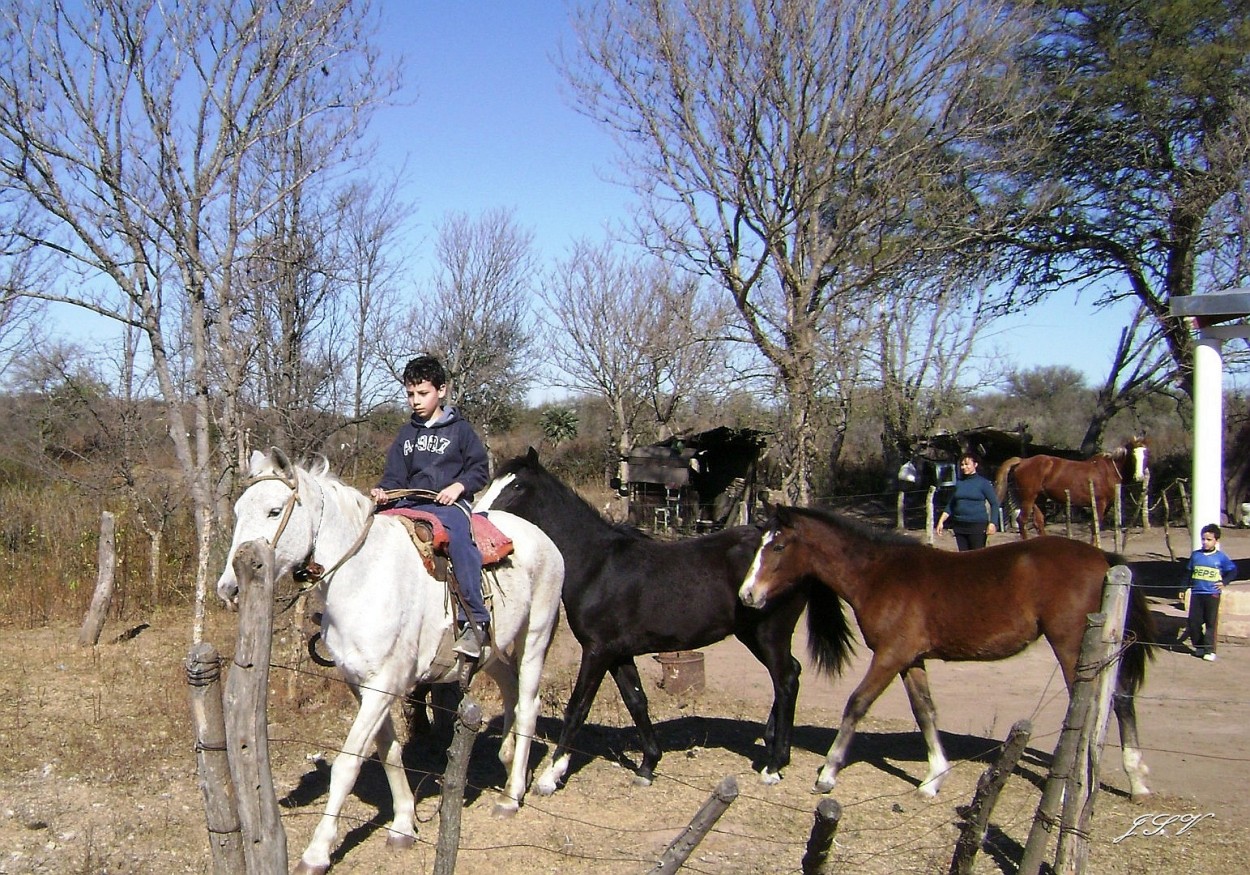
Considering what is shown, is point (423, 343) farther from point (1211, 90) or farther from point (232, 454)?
point (1211, 90)

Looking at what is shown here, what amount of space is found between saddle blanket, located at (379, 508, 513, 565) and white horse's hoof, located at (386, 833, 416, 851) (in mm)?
1412

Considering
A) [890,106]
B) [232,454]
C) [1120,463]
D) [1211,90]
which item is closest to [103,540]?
[232,454]

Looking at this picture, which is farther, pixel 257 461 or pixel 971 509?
pixel 971 509

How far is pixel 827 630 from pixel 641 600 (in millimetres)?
1429

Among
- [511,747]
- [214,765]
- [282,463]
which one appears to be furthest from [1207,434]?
[214,765]

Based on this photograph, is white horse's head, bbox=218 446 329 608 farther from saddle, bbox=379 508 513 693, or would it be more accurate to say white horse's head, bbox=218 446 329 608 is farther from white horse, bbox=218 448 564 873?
saddle, bbox=379 508 513 693

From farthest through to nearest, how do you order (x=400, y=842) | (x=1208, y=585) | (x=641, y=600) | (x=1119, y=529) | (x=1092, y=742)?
(x=1119, y=529) → (x=1208, y=585) → (x=641, y=600) → (x=400, y=842) → (x=1092, y=742)

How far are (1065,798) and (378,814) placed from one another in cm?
351

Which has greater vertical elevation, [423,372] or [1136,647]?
[423,372]

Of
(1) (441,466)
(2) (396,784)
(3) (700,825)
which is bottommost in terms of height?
(2) (396,784)

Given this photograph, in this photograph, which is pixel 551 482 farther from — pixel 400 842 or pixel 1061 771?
pixel 1061 771

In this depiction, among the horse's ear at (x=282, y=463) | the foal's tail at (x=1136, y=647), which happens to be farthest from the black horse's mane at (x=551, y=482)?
the foal's tail at (x=1136, y=647)

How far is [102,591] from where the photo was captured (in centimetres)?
996

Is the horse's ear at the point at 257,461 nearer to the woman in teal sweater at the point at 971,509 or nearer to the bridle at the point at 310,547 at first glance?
the bridle at the point at 310,547
